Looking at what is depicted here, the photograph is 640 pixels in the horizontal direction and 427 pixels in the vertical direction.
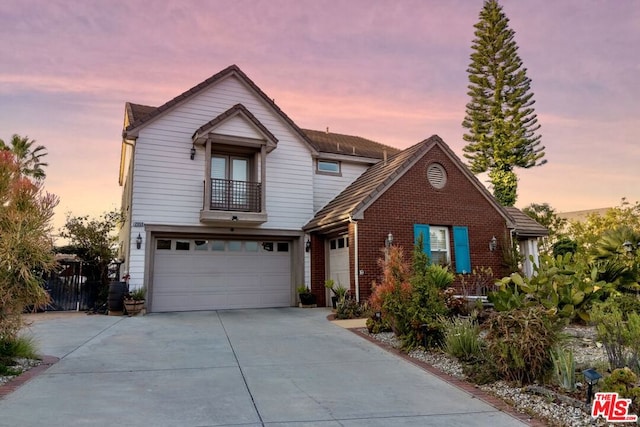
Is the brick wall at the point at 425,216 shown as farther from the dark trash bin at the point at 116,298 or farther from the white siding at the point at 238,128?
the dark trash bin at the point at 116,298

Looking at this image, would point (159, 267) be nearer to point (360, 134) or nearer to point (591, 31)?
point (360, 134)

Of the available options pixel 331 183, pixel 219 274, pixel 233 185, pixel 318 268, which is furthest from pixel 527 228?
pixel 219 274

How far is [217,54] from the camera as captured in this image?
1349cm

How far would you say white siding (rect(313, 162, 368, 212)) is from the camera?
14938mm

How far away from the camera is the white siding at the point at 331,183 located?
14938 mm

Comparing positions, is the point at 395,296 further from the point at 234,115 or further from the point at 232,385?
the point at 234,115

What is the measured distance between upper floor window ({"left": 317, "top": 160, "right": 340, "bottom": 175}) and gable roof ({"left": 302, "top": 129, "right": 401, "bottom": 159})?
0.43 m

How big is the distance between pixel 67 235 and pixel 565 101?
1826 centimetres

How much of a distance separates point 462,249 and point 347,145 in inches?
263

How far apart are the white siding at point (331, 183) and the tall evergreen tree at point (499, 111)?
14.5m

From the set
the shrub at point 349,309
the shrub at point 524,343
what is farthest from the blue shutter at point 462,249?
the shrub at point 524,343

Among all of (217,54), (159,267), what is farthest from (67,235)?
(217,54)

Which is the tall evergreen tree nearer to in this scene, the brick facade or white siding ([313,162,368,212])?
the brick facade

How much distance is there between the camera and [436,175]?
13.4 metres
